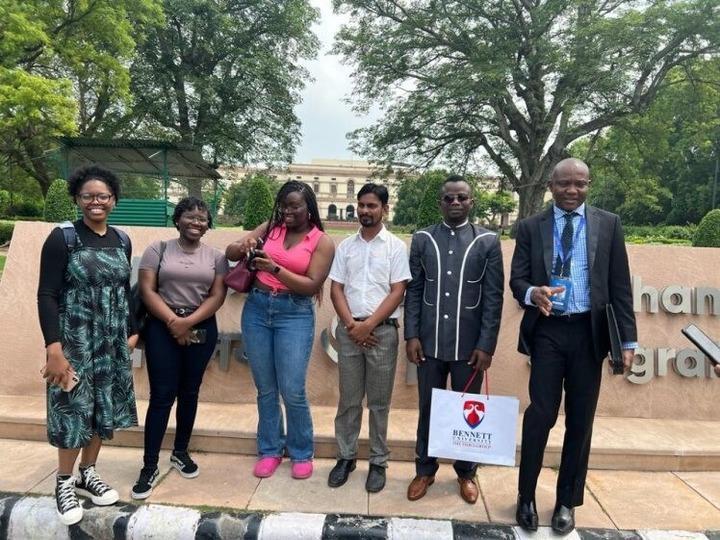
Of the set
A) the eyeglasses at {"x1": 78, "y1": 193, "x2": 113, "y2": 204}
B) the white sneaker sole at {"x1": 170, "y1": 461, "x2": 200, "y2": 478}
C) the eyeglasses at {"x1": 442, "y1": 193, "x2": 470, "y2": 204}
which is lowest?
the white sneaker sole at {"x1": 170, "y1": 461, "x2": 200, "y2": 478}

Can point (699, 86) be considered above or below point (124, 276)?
above

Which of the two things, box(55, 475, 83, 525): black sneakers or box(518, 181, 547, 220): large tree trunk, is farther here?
box(518, 181, 547, 220): large tree trunk

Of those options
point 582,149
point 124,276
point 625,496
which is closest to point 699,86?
point 582,149

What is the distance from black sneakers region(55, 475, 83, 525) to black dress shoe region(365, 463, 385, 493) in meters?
1.57

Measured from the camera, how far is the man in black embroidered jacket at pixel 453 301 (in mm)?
2762

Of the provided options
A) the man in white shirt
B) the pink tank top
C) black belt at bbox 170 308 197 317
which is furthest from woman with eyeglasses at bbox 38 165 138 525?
the man in white shirt

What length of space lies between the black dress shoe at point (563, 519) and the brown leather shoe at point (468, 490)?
0.44 m

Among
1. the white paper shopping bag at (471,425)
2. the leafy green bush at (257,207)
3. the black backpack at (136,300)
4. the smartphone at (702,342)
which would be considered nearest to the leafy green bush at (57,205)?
the leafy green bush at (257,207)

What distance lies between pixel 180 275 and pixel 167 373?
0.56 meters

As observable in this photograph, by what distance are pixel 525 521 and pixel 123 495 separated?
2248 mm

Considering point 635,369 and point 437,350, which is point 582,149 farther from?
point 437,350

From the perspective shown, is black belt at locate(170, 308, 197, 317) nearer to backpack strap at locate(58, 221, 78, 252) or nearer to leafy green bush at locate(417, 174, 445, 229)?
backpack strap at locate(58, 221, 78, 252)

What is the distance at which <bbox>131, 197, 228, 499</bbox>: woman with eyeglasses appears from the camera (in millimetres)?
2846

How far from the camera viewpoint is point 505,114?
19.5m
